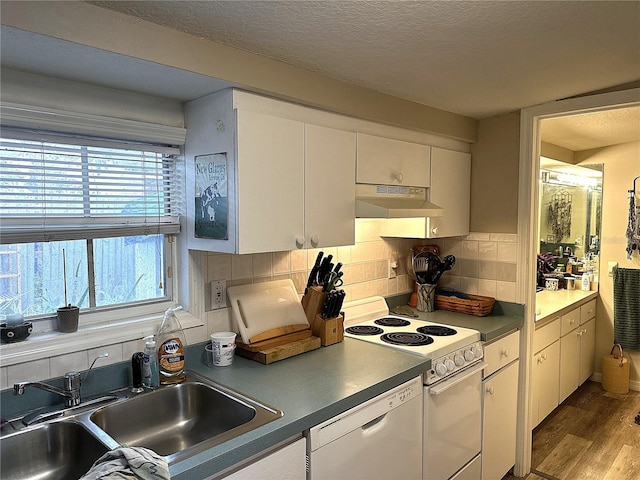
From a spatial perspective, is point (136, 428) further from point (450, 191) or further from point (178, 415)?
point (450, 191)

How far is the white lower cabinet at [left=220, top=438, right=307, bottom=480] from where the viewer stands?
4.52 ft

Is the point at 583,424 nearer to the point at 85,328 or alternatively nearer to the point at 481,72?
the point at 481,72

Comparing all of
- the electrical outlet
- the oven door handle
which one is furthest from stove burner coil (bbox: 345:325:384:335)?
the electrical outlet

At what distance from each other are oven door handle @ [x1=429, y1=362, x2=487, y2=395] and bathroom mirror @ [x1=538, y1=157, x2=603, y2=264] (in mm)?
2366

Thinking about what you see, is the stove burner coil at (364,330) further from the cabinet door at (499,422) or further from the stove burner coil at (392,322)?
the cabinet door at (499,422)

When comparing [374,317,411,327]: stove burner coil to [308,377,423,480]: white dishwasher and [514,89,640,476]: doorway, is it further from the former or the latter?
[514,89,640,476]: doorway

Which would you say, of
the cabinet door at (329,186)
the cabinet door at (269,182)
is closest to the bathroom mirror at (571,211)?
the cabinet door at (329,186)

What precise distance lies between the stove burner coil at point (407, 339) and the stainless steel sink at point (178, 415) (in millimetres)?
882

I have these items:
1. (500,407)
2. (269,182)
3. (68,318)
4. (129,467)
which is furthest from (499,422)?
(68,318)

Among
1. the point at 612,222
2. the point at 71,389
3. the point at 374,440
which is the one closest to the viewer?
the point at 71,389

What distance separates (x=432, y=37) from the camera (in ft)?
5.28

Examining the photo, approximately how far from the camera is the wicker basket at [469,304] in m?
2.81

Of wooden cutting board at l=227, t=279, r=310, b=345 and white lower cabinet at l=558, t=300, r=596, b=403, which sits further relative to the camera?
white lower cabinet at l=558, t=300, r=596, b=403

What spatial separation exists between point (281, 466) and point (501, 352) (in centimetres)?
163
